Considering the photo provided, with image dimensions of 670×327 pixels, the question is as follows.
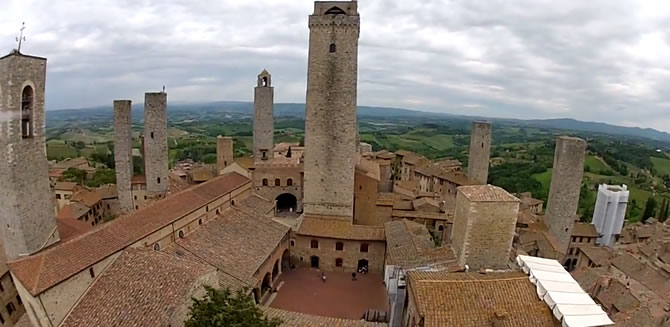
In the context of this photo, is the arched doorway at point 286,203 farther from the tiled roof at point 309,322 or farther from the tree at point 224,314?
the tree at point 224,314

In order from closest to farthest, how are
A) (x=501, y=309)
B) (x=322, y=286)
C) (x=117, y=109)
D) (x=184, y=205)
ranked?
1. (x=501, y=309)
2. (x=184, y=205)
3. (x=322, y=286)
4. (x=117, y=109)

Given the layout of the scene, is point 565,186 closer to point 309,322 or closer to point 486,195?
point 486,195

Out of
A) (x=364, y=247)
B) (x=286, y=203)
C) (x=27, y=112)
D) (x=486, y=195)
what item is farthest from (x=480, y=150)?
(x=27, y=112)

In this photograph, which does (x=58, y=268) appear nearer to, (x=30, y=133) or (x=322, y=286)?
(x=30, y=133)

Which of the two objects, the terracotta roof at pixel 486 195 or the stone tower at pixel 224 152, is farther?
the stone tower at pixel 224 152

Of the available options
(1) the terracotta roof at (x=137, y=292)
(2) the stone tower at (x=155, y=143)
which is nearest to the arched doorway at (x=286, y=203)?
(2) the stone tower at (x=155, y=143)

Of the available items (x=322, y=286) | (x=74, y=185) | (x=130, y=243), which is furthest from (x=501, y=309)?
(x=74, y=185)
